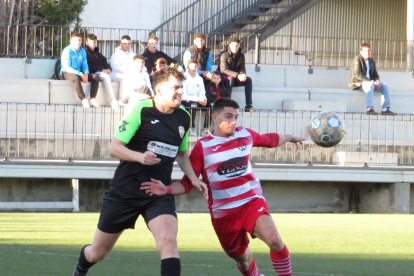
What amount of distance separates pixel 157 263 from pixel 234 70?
11337 mm

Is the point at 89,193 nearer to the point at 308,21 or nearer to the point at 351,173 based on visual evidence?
the point at 351,173

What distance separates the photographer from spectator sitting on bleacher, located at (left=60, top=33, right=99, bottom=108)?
17484 millimetres

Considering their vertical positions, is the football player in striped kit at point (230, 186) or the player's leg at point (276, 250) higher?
the football player in striped kit at point (230, 186)

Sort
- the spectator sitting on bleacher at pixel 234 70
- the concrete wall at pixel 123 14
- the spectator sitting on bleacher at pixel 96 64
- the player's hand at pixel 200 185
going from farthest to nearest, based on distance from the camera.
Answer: the concrete wall at pixel 123 14 < the spectator sitting on bleacher at pixel 234 70 < the spectator sitting on bleacher at pixel 96 64 < the player's hand at pixel 200 185

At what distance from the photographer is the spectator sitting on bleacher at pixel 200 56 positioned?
1812cm

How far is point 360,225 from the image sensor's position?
12.7 m

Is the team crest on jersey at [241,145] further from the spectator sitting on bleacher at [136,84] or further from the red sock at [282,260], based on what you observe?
the spectator sitting on bleacher at [136,84]

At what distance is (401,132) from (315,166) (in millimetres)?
3121

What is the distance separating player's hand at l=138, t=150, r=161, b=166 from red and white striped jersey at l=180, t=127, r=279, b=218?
2.90 feet

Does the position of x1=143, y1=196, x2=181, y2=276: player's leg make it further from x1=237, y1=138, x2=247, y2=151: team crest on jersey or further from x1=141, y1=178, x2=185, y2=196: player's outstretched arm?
x1=237, y1=138, x2=247, y2=151: team crest on jersey

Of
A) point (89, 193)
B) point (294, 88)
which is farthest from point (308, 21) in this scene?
point (89, 193)

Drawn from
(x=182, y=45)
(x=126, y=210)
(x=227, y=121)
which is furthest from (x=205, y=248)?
(x=182, y=45)

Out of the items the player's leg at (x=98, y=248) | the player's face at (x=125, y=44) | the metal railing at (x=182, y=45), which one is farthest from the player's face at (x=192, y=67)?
the player's leg at (x=98, y=248)

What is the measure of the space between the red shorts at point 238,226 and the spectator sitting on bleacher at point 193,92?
10.8 m
